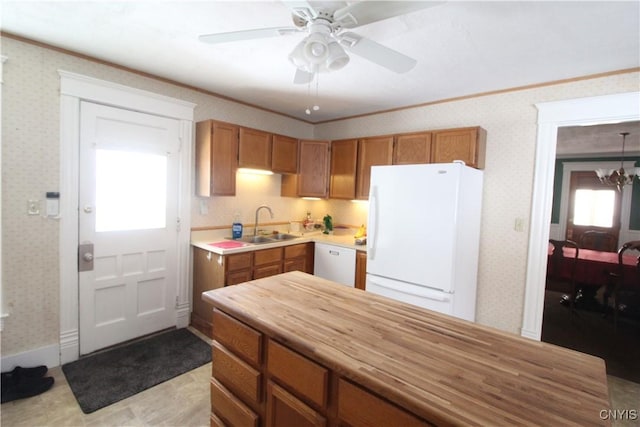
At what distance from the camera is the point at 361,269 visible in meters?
3.21

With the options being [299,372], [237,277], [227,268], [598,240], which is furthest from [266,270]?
[598,240]

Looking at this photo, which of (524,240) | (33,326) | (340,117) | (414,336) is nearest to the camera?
(414,336)

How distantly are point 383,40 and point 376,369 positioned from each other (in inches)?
80.1

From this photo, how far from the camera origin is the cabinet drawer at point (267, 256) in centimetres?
306

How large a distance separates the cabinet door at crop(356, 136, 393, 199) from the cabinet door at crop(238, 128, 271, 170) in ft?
3.63

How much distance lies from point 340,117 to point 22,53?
3131 millimetres

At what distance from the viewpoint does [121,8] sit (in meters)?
1.78

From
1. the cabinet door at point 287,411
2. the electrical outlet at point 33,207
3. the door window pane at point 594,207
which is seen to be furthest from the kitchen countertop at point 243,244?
the door window pane at point 594,207

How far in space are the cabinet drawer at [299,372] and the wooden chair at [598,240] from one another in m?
6.14

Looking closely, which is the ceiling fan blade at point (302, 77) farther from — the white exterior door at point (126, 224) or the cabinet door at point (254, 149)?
the white exterior door at point (126, 224)

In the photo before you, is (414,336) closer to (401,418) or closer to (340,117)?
A: (401,418)

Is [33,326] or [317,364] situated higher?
[317,364]

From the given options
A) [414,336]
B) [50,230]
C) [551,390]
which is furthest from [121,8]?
[551,390]

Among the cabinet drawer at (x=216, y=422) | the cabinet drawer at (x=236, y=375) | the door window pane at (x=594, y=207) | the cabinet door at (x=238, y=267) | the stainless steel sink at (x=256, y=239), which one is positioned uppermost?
the door window pane at (x=594, y=207)
